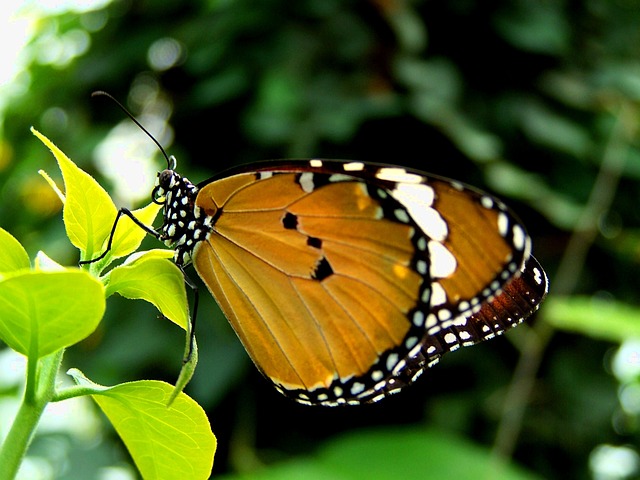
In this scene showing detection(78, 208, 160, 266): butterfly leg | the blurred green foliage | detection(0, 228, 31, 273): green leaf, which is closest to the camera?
detection(0, 228, 31, 273): green leaf

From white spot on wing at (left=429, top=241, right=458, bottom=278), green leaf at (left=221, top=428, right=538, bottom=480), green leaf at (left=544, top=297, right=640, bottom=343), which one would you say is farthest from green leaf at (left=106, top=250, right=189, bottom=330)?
green leaf at (left=221, top=428, right=538, bottom=480)

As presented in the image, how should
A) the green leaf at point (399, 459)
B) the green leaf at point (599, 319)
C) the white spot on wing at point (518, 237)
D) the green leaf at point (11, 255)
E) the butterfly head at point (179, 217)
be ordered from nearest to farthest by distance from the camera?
the green leaf at point (11, 255) < the white spot on wing at point (518, 237) < the butterfly head at point (179, 217) < the green leaf at point (599, 319) < the green leaf at point (399, 459)

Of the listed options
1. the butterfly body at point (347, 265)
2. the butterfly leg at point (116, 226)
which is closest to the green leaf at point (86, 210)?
the butterfly leg at point (116, 226)

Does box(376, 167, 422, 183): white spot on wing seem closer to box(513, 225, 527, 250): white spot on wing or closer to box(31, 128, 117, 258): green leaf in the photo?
box(513, 225, 527, 250): white spot on wing

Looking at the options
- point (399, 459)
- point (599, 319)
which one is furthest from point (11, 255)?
point (399, 459)

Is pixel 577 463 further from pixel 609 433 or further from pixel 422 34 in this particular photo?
pixel 422 34

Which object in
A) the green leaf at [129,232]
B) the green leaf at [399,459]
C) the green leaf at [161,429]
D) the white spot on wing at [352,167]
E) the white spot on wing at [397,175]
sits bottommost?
the green leaf at [399,459]

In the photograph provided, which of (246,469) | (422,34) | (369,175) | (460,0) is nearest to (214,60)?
(422,34)

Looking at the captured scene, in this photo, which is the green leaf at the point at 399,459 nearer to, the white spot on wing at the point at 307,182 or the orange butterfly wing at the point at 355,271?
the orange butterfly wing at the point at 355,271
